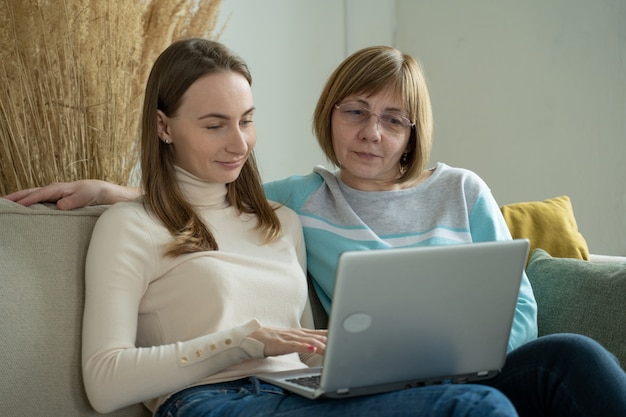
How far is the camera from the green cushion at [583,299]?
192cm

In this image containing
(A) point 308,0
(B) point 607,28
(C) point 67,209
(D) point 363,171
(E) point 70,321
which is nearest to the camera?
(E) point 70,321

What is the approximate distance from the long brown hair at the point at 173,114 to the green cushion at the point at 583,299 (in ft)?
2.46

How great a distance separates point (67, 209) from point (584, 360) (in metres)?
1.06

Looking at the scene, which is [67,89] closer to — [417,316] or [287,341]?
[287,341]

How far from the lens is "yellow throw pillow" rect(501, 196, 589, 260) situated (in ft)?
7.32

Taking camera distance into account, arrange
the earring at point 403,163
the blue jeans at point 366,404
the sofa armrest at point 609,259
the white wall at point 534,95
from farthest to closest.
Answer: the white wall at point 534,95 → the sofa armrest at point 609,259 → the earring at point 403,163 → the blue jeans at point 366,404

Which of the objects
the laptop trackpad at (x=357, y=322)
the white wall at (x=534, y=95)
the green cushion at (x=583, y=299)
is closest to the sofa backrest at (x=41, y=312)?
→ the laptop trackpad at (x=357, y=322)

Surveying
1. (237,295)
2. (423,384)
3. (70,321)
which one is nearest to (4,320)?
(70,321)

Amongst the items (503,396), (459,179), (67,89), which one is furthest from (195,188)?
(503,396)

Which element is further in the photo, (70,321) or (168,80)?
(168,80)

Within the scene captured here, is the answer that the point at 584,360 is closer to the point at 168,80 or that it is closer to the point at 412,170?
the point at 412,170

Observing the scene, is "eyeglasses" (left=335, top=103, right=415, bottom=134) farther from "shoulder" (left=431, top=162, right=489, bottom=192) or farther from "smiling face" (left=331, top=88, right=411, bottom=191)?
"shoulder" (left=431, top=162, right=489, bottom=192)

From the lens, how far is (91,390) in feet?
4.80

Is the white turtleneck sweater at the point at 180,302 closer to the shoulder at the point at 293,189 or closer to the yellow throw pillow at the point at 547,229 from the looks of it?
the shoulder at the point at 293,189
